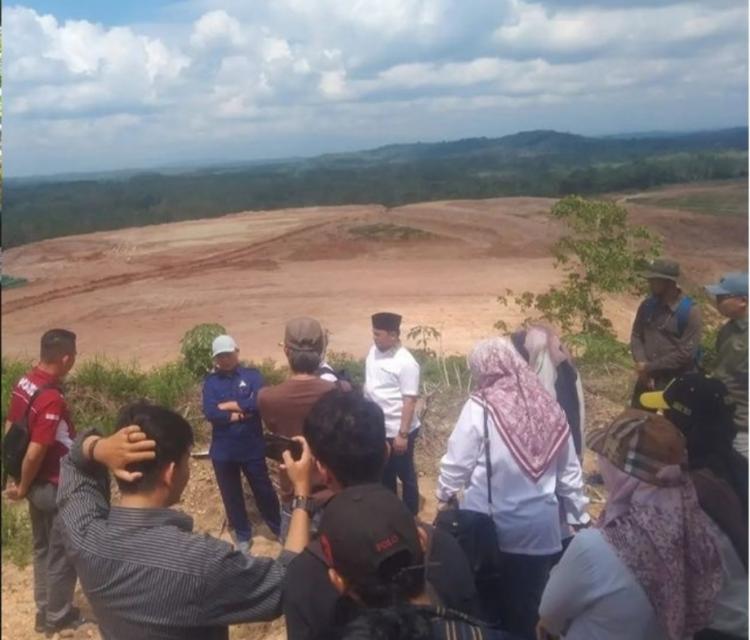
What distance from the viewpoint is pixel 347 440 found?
2012 mm

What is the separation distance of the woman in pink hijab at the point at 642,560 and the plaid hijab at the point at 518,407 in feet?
1.45

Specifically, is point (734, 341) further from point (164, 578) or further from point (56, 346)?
point (56, 346)

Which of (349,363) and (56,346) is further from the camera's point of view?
(349,363)

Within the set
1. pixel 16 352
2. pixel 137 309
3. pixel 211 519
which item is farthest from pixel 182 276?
pixel 211 519

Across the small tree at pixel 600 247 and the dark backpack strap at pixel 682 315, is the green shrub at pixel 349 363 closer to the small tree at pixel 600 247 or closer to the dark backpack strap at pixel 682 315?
the small tree at pixel 600 247

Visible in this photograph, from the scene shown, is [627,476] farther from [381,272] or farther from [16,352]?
[16,352]

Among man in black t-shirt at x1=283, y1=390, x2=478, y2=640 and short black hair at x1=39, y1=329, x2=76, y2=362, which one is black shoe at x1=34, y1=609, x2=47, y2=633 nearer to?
short black hair at x1=39, y1=329, x2=76, y2=362

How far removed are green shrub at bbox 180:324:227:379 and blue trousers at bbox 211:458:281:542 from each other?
4.87 feet

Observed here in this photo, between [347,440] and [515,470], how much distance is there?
2.36 ft

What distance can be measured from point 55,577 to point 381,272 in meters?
2.59

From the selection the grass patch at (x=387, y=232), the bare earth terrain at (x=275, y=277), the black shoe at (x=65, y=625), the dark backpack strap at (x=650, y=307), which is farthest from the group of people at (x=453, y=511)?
the grass patch at (x=387, y=232)

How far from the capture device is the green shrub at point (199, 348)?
525 centimetres

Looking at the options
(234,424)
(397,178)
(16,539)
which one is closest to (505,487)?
(234,424)

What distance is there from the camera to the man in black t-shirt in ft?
5.64
